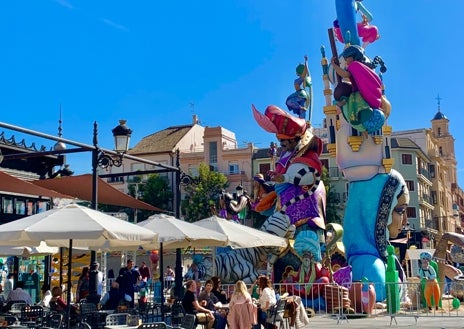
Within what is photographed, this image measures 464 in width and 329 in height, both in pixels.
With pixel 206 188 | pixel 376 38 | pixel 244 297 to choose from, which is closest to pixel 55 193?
pixel 244 297

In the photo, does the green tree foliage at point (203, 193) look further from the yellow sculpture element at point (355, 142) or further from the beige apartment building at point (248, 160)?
the yellow sculpture element at point (355, 142)

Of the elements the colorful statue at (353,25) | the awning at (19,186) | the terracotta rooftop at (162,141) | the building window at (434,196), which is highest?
the terracotta rooftop at (162,141)

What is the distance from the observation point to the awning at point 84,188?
46.8ft

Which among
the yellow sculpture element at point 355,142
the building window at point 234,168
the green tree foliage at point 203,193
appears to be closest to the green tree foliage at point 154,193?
the green tree foliage at point 203,193

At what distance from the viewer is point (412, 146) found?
56531mm

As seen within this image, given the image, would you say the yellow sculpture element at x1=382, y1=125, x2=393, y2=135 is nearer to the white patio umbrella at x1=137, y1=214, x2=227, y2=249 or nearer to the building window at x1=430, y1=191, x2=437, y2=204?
the white patio umbrella at x1=137, y1=214, x2=227, y2=249

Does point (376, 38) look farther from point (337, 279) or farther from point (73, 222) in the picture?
point (73, 222)

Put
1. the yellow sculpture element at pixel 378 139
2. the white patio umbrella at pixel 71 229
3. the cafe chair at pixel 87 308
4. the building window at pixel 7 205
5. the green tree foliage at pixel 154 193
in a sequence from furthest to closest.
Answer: the green tree foliage at pixel 154 193 < the building window at pixel 7 205 < the yellow sculpture element at pixel 378 139 < the cafe chair at pixel 87 308 < the white patio umbrella at pixel 71 229

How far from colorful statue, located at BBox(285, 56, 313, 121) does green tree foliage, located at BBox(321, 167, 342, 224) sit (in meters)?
27.6

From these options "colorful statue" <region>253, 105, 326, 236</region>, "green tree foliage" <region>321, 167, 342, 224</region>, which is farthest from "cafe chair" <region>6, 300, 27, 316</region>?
"green tree foliage" <region>321, 167, 342, 224</region>

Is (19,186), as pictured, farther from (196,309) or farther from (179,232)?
(196,309)

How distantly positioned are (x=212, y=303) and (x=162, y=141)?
163 ft

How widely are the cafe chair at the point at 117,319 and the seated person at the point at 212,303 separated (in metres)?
2.02

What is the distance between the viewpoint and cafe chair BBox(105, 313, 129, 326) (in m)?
9.10
